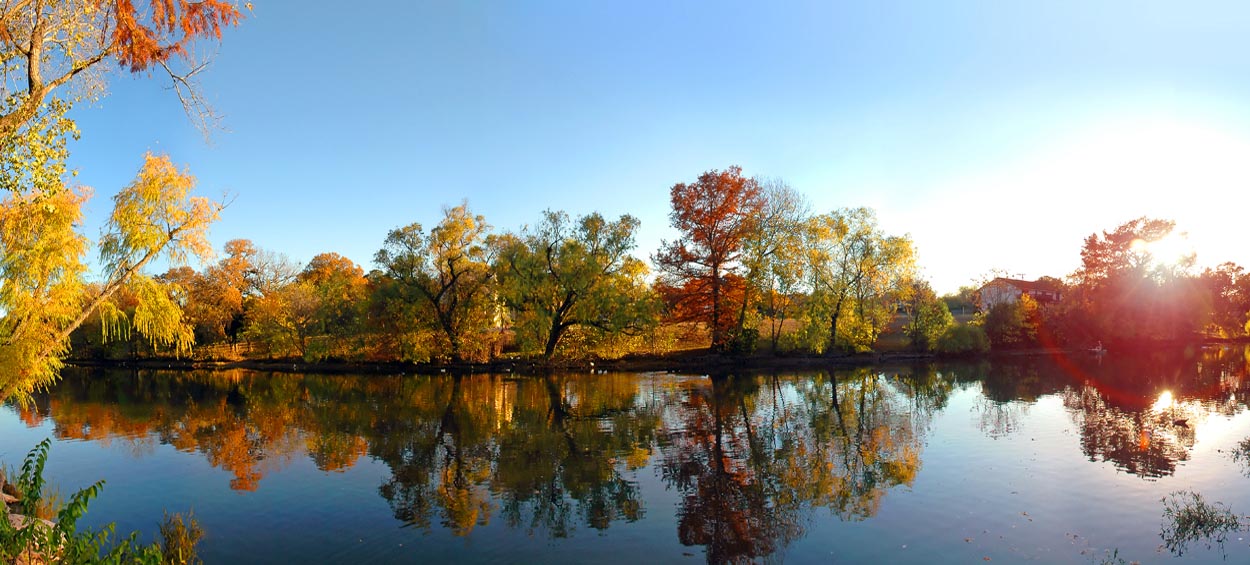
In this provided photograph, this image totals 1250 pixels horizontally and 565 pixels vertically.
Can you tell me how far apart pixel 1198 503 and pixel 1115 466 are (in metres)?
3.66

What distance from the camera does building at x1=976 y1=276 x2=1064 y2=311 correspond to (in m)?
69.2

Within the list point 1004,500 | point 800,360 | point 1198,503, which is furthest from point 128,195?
point 800,360

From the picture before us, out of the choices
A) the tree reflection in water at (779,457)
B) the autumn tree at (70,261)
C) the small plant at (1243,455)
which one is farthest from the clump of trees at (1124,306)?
the autumn tree at (70,261)

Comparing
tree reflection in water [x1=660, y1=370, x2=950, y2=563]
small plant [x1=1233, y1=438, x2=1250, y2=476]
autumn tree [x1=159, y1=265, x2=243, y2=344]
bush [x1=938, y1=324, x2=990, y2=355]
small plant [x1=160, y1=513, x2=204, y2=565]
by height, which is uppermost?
autumn tree [x1=159, y1=265, x2=243, y2=344]

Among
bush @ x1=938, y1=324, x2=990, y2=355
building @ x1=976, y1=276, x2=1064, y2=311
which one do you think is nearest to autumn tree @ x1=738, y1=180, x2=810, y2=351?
bush @ x1=938, y1=324, x2=990, y2=355

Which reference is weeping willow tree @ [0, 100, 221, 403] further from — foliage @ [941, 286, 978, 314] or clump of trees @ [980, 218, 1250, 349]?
foliage @ [941, 286, 978, 314]

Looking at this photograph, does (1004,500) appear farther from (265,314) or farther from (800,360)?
(265,314)

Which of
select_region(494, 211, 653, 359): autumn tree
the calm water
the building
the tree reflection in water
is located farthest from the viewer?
the building

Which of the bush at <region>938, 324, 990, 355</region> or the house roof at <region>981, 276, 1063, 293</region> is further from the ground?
the house roof at <region>981, 276, 1063, 293</region>

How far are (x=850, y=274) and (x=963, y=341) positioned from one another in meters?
12.3

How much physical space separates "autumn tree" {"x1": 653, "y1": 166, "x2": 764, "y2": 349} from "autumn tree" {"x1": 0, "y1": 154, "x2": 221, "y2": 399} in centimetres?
3238

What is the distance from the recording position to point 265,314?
5381 cm

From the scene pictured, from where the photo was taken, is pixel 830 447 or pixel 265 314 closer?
pixel 830 447

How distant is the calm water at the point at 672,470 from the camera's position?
36.2 feet
